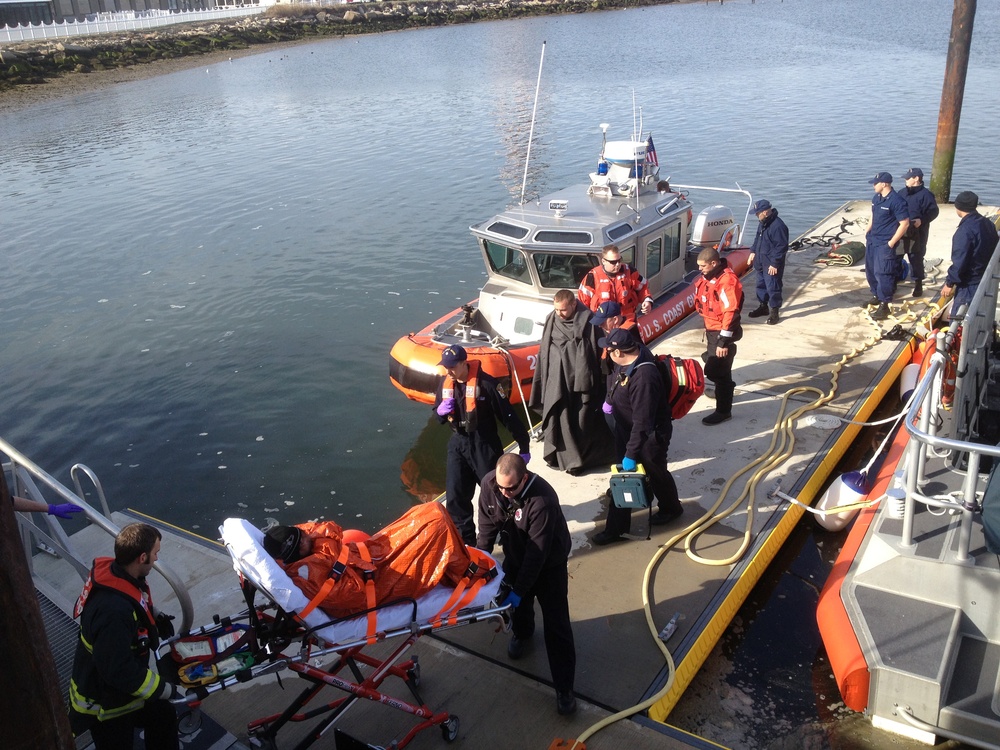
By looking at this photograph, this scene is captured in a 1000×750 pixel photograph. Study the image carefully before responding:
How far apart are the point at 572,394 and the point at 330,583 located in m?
3.17

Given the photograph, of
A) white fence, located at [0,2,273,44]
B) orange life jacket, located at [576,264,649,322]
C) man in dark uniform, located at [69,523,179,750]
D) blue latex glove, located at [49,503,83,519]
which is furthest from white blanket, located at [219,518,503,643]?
white fence, located at [0,2,273,44]

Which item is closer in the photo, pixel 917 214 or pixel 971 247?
pixel 971 247

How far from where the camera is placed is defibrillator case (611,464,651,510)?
5.15 metres

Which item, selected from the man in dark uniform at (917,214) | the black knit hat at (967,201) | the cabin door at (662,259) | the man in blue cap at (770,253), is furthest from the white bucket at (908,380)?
the cabin door at (662,259)

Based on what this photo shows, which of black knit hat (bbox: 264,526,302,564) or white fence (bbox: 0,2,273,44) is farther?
white fence (bbox: 0,2,273,44)

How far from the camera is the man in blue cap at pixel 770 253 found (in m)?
9.45

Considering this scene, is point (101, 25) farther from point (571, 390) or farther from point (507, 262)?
point (571, 390)

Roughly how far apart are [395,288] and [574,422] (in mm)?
9354

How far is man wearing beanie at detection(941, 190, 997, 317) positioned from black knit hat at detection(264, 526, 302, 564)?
21.8 feet

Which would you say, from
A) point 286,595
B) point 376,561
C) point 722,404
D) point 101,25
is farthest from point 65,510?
point 101,25

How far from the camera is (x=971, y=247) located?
7.85m

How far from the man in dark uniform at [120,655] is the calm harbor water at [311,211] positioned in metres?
5.01

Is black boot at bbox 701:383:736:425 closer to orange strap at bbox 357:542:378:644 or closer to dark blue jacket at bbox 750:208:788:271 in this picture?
dark blue jacket at bbox 750:208:788:271

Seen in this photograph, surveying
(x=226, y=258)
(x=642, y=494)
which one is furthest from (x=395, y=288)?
(x=642, y=494)
